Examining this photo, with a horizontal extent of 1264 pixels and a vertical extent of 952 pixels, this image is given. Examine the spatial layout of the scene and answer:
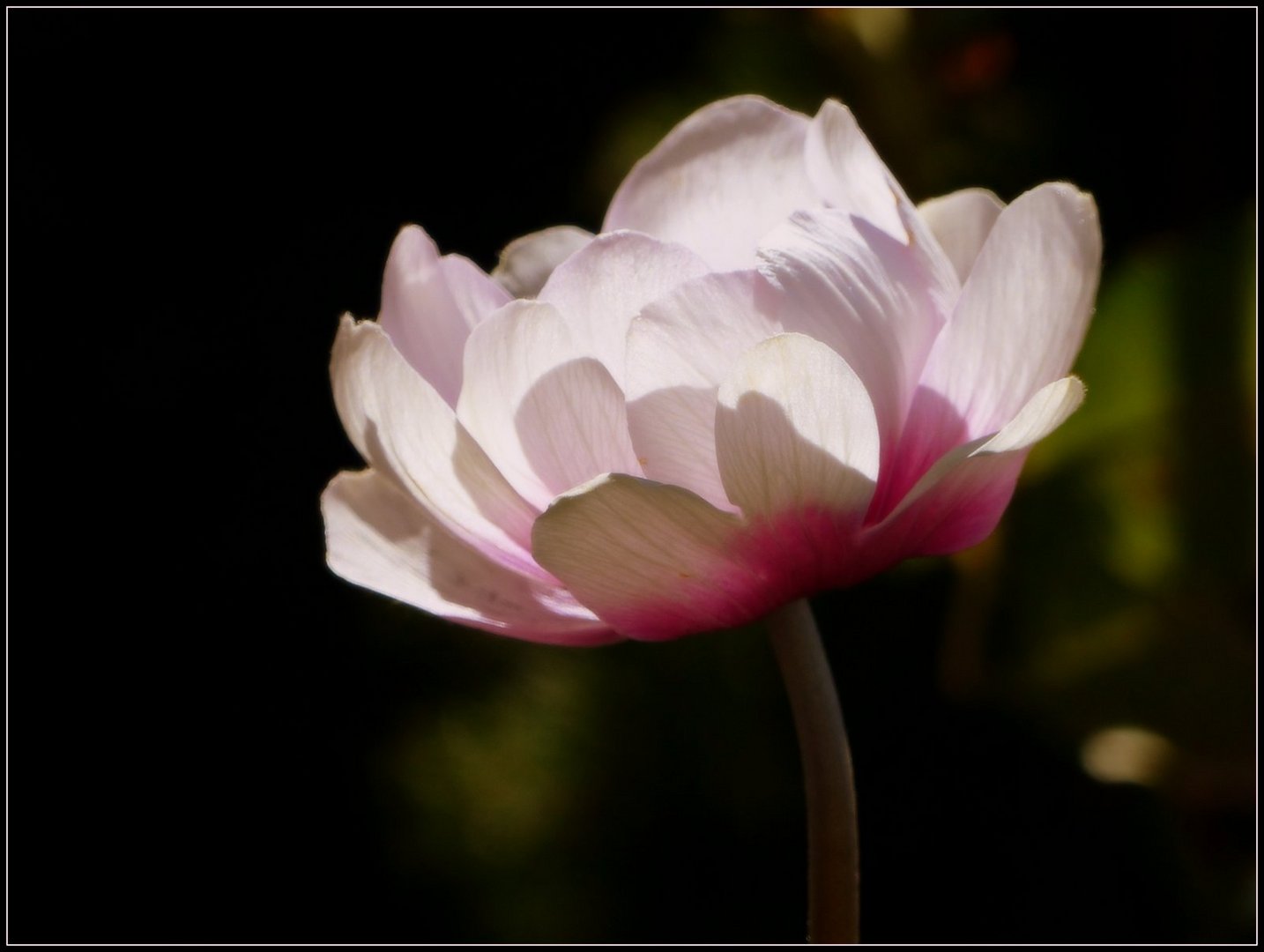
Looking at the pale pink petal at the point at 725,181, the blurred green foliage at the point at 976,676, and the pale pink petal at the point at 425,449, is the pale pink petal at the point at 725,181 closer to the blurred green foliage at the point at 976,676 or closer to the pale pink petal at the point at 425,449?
the pale pink petal at the point at 425,449

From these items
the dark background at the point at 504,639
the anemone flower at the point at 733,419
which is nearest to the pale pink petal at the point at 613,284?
the anemone flower at the point at 733,419

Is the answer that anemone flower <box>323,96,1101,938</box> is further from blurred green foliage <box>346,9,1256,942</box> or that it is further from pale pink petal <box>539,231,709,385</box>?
blurred green foliage <box>346,9,1256,942</box>

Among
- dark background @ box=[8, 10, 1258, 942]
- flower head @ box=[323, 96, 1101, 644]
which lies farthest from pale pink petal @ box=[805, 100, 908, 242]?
dark background @ box=[8, 10, 1258, 942]

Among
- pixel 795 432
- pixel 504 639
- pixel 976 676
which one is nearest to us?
pixel 795 432

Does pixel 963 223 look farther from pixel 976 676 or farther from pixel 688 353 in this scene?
pixel 976 676

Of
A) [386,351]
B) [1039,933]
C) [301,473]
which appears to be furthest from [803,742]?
[301,473]

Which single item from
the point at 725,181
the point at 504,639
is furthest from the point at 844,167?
the point at 504,639
